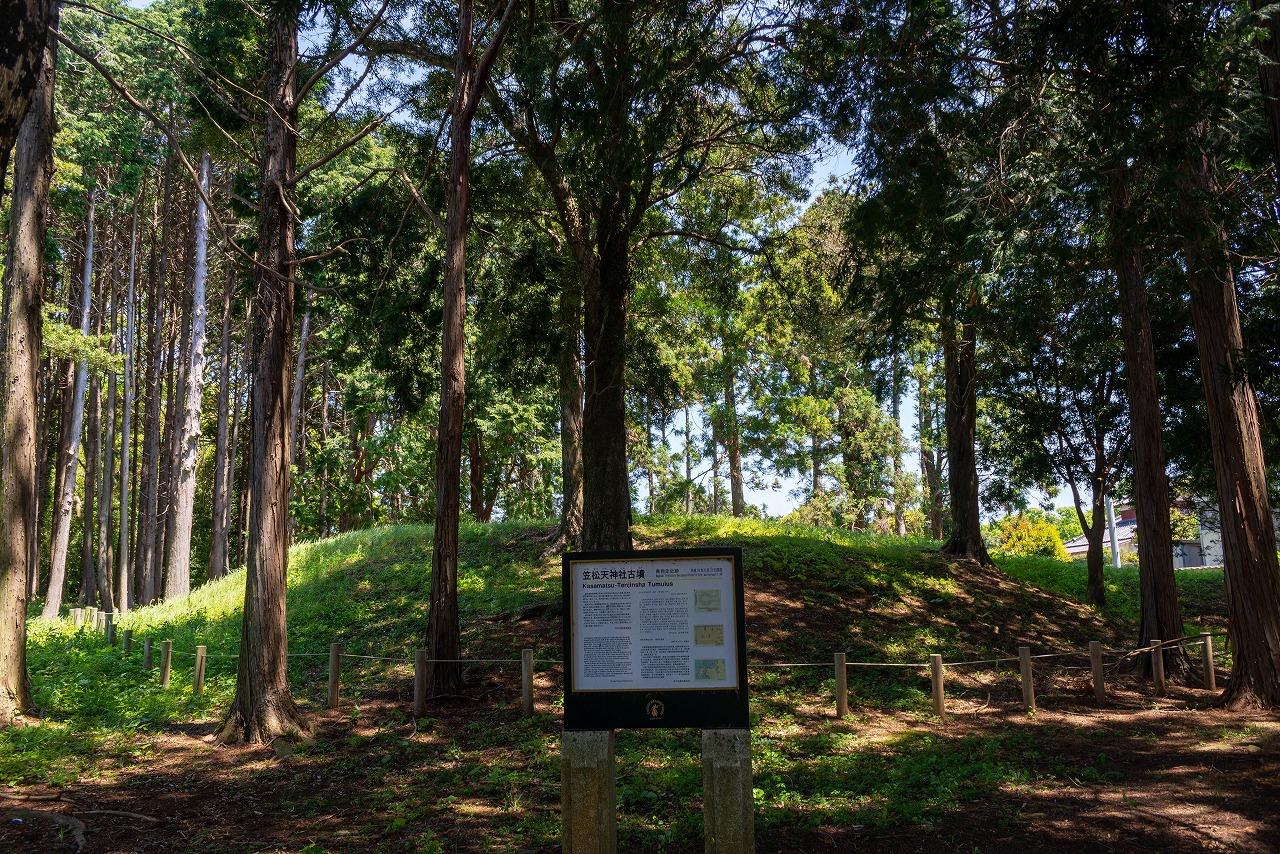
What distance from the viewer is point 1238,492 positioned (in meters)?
11.0

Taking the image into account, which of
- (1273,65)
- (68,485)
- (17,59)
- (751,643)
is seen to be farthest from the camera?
(68,485)

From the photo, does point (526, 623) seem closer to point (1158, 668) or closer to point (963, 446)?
point (1158, 668)

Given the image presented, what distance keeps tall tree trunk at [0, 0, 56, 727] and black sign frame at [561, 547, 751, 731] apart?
8.94 meters

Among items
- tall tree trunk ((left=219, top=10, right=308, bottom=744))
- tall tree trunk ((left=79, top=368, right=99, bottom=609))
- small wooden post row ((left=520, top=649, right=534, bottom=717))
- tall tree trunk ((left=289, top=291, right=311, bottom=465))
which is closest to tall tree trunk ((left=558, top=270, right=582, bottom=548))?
small wooden post row ((left=520, top=649, right=534, bottom=717))

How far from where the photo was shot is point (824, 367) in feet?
108

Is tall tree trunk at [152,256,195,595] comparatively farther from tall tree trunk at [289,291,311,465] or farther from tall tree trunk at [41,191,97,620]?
tall tree trunk at [289,291,311,465]

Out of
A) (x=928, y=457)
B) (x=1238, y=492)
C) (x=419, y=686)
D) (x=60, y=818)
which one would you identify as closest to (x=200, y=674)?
(x=419, y=686)

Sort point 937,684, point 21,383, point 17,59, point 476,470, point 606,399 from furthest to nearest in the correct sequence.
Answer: point 476,470, point 606,399, point 937,684, point 21,383, point 17,59

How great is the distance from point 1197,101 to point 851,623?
31.7ft

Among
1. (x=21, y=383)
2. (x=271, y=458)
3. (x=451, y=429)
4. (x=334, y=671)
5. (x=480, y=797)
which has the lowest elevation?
(x=480, y=797)

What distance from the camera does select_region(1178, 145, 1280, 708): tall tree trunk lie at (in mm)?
10703

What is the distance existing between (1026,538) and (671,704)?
1731 inches

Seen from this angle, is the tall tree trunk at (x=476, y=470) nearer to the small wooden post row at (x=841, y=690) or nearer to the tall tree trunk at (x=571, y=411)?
the tall tree trunk at (x=571, y=411)

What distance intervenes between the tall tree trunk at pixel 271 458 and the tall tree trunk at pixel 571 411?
20.7 feet
